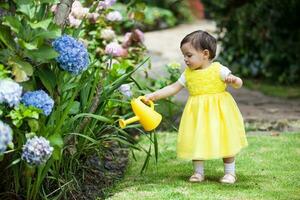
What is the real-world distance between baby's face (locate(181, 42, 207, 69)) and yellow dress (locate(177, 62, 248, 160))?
0.05 metres

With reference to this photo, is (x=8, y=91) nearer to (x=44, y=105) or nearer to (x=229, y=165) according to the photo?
(x=44, y=105)

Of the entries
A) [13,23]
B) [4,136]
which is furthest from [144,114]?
[4,136]

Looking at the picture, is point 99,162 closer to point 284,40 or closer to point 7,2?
point 7,2

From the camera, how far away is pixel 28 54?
327 centimetres

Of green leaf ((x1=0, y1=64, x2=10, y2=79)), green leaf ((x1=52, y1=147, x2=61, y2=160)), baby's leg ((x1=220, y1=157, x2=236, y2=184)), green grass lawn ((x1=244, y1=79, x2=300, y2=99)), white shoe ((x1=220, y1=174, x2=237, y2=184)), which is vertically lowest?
white shoe ((x1=220, y1=174, x2=237, y2=184))

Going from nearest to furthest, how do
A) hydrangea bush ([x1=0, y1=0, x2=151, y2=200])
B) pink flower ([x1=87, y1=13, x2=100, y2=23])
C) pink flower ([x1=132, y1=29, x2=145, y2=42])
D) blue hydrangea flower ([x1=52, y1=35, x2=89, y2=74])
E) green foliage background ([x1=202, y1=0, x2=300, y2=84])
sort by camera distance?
hydrangea bush ([x1=0, y1=0, x2=151, y2=200])
blue hydrangea flower ([x1=52, y1=35, x2=89, y2=74])
pink flower ([x1=87, y1=13, x2=100, y2=23])
pink flower ([x1=132, y1=29, x2=145, y2=42])
green foliage background ([x1=202, y1=0, x2=300, y2=84])

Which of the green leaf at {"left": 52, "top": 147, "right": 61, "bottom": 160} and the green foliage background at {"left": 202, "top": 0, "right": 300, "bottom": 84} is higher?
the green foliage background at {"left": 202, "top": 0, "right": 300, "bottom": 84}

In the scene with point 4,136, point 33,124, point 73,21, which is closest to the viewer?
point 4,136

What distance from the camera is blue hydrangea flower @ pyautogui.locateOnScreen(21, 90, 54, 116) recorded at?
3.27 meters

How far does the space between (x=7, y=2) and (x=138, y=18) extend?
2815 mm

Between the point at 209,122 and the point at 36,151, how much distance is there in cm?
128

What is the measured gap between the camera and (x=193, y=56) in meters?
4.12

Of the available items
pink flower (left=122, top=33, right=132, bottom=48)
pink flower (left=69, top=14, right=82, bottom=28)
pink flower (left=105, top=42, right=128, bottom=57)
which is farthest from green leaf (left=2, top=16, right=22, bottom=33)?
pink flower (left=122, top=33, right=132, bottom=48)

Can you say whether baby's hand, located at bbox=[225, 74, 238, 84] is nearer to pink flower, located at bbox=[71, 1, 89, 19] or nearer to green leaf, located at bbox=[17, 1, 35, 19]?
green leaf, located at bbox=[17, 1, 35, 19]
